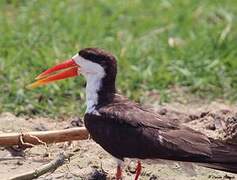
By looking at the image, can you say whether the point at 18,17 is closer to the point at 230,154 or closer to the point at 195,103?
the point at 195,103

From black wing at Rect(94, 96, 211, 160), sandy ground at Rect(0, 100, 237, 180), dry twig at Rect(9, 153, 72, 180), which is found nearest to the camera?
black wing at Rect(94, 96, 211, 160)

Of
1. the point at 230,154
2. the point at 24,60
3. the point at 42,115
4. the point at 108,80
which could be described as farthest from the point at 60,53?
the point at 230,154

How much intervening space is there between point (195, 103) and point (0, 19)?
2.54 metres

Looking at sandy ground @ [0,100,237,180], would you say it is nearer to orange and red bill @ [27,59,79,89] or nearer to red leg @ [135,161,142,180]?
red leg @ [135,161,142,180]

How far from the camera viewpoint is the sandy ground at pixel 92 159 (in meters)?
7.49

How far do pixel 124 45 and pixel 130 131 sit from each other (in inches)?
132

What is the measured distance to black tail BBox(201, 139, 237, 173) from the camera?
6.79 metres

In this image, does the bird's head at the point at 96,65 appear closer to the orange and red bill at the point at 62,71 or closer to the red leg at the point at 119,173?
the orange and red bill at the point at 62,71

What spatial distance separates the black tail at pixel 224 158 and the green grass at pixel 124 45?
237cm

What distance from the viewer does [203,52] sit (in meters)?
10.2

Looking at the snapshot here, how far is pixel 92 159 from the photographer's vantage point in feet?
25.4

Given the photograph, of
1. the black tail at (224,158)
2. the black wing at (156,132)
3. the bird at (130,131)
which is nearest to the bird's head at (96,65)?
the bird at (130,131)

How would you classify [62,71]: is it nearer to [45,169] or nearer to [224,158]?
[45,169]

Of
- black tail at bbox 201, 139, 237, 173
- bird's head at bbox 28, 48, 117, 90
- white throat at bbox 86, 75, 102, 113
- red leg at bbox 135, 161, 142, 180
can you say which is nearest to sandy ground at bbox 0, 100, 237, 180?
red leg at bbox 135, 161, 142, 180
